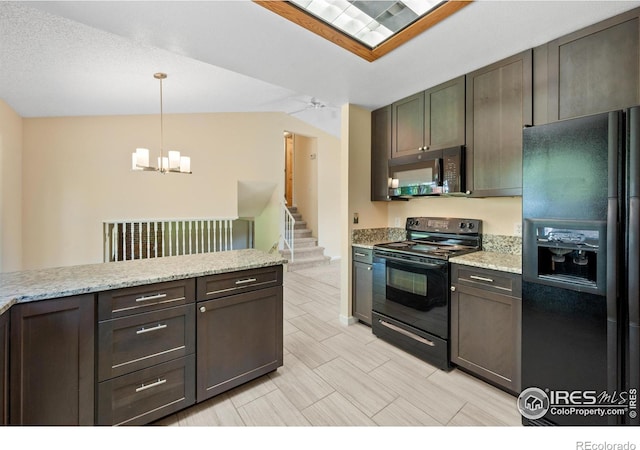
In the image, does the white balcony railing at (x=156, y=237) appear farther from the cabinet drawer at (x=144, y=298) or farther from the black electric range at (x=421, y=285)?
the black electric range at (x=421, y=285)

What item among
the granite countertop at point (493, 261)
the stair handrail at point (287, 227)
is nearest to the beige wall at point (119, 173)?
the stair handrail at point (287, 227)

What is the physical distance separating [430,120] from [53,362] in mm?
3188

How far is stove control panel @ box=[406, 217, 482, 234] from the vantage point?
2.63 metres

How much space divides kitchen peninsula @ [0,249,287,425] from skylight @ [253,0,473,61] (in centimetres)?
161

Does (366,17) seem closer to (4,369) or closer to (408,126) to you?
(408,126)

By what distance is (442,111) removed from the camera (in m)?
2.55

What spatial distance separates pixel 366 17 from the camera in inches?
70.4

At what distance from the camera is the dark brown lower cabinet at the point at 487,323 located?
6.16ft

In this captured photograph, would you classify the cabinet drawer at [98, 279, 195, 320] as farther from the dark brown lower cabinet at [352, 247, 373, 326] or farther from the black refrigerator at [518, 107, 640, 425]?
the black refrigerator at [518, 107, 640, 425]

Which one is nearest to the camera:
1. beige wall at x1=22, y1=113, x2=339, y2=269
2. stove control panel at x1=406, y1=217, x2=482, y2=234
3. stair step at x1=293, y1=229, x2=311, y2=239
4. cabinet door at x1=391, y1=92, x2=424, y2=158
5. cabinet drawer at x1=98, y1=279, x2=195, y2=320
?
cabinet drawer at x1=98, y1=279, x2=195, y2=320

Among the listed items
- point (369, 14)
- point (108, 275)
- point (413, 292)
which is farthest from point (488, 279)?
point (108, 275)

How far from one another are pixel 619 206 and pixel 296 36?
6.78 feet

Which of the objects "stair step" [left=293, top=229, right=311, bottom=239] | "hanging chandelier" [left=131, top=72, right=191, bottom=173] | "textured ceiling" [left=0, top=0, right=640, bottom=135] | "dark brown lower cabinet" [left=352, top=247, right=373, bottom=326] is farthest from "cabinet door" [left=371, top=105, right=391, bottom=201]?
"stair step" [left=293, top=229, right=311, bottom=239]
